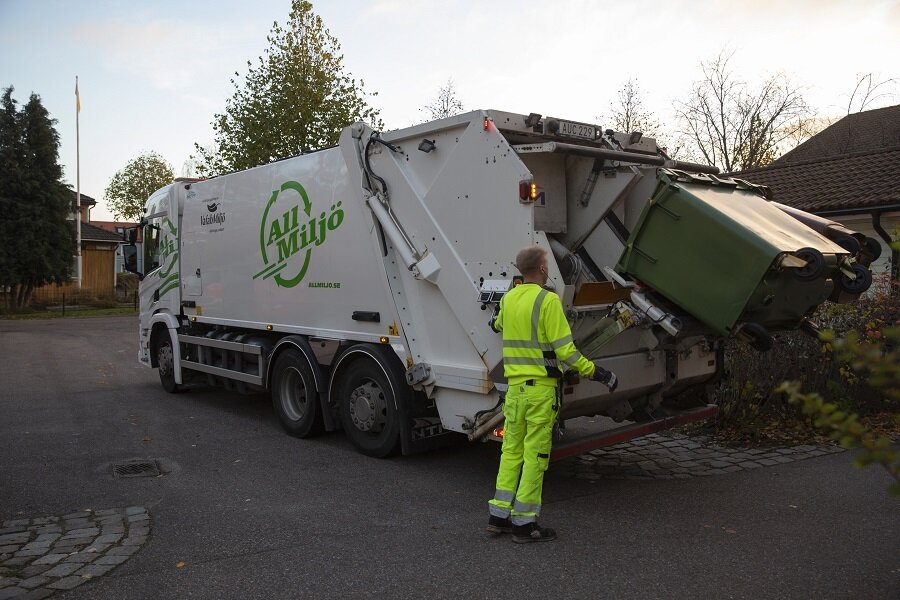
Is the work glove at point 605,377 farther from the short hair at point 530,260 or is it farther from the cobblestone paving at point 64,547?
the cobblestone paving at point 64,547

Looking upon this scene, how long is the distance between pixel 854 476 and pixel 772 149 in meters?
26.5

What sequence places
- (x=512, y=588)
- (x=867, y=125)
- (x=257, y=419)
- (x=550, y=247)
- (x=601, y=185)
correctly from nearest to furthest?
(x=512, y=588)
(x=550, y=247)
(x=601, y=185)
(x=257, y=419)
(x=867, y=125)

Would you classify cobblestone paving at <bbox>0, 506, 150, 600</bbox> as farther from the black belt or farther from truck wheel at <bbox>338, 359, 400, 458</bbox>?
the black belt

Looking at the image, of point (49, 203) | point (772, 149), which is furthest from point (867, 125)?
point (49, 203)

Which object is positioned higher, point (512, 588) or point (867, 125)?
point (867, 125)

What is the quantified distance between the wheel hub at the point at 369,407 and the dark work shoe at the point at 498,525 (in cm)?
200

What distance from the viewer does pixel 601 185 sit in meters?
5.53

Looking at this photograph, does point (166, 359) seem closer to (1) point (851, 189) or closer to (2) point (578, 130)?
(2) point (578, 130)

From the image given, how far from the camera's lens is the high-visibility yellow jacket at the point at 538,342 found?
14.7 feet

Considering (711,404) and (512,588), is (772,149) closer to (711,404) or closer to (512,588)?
(711,404)

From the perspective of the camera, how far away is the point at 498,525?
4645 mm

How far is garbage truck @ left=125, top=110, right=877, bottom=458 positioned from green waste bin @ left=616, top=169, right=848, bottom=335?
12 mm

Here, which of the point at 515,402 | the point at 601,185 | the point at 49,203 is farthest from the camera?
the point at 49,203

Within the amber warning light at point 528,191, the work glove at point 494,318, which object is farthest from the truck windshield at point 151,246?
the amber warning light at point 528,191
